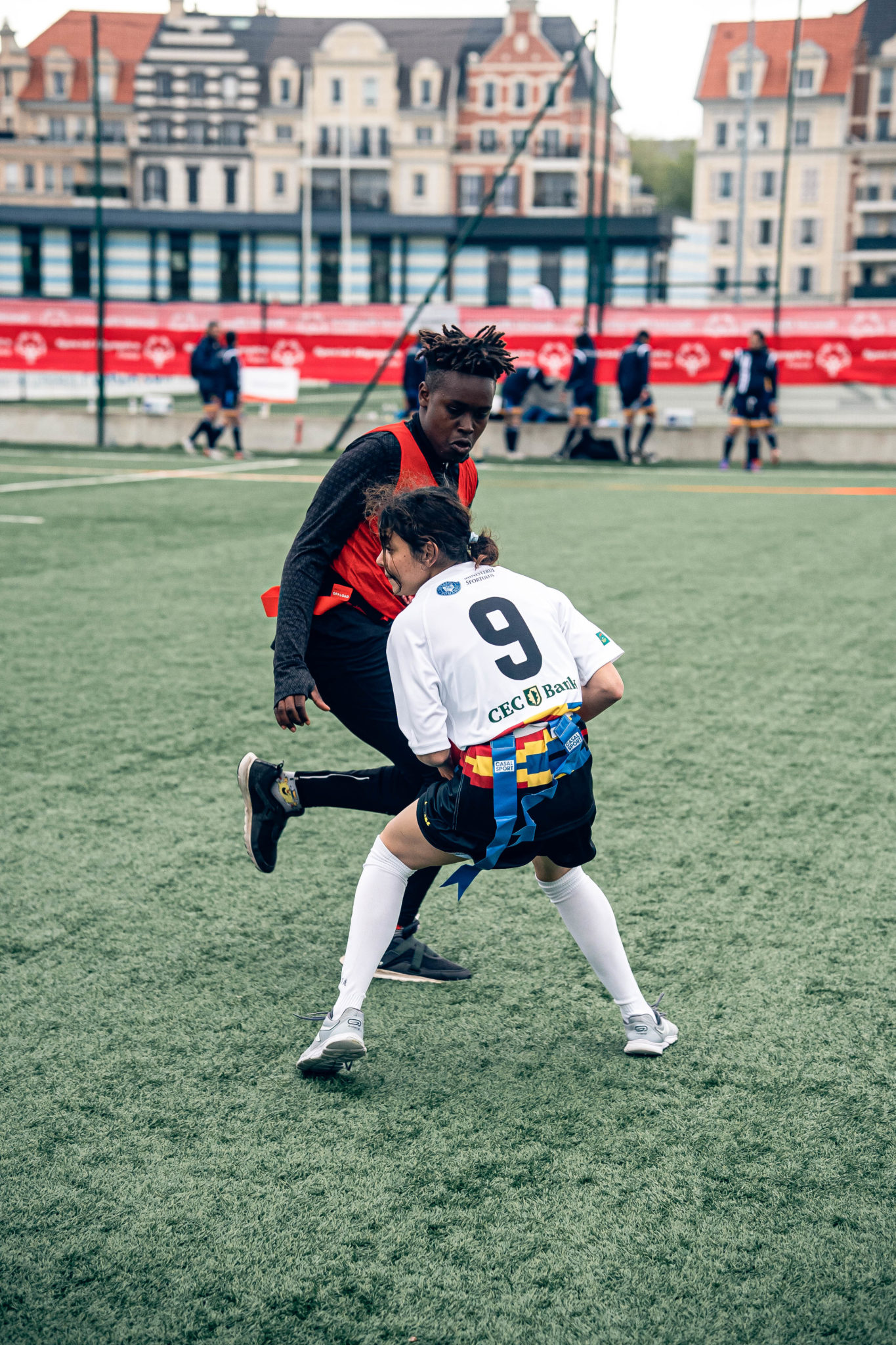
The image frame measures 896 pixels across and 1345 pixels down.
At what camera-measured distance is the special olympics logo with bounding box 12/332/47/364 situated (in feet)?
72.6

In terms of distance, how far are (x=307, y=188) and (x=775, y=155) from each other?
24.7 metres

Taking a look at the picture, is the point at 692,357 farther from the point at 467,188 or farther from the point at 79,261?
the point at 467,188

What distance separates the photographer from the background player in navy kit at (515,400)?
20672 mm

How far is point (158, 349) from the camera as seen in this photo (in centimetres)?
2223

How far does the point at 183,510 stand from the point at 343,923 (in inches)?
402

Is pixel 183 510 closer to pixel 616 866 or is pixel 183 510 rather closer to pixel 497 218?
pixel 616 866

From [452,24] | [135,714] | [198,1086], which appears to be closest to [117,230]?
[452,24]

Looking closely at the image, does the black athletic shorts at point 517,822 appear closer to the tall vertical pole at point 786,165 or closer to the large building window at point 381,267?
the tall vertical pole at point 786,165

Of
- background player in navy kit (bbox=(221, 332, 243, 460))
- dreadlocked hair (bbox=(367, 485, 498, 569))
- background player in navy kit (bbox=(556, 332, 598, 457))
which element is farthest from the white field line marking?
dreadlocked hair (bbox=(367, 485, 498, 569))

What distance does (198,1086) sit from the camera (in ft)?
10.1

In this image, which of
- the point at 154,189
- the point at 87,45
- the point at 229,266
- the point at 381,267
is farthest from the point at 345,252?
the point at 87,45

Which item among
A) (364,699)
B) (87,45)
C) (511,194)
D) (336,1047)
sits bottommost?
(336,1047)

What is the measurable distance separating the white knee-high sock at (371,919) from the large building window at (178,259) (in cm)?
5583

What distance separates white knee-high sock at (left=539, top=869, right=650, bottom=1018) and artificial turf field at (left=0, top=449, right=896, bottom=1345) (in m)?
0.18
